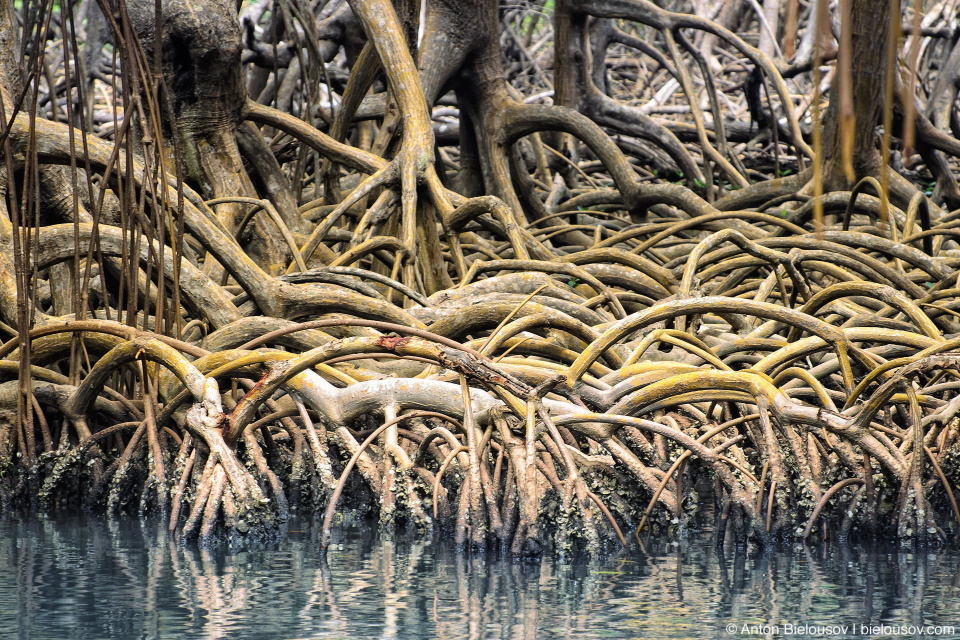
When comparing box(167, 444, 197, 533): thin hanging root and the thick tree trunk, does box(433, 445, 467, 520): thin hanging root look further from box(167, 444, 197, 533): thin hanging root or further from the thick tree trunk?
the thick tree trunk

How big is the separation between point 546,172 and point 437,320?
4974mm

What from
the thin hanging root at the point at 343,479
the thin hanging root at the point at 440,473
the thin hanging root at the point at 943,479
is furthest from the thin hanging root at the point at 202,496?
the thin hanging root at the point at 943,479

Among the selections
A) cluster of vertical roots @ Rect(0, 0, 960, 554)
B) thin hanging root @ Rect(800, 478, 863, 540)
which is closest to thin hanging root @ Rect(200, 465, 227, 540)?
cluster of vertical roots @ Rect(0, 0, 960, 554)

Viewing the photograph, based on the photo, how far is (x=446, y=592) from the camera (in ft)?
9.80

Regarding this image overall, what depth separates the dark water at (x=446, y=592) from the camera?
269 cm

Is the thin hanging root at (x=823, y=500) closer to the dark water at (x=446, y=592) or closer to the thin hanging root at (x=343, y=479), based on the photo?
the dark water at (x=446, y=592)

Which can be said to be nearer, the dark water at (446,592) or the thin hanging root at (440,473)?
the dark water at (446,592)

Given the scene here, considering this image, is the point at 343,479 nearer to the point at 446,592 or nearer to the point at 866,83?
the point at 446,592

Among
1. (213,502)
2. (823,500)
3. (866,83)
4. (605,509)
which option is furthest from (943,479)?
(866,83)

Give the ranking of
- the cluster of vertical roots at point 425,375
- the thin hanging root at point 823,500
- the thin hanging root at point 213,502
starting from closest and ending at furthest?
the thin hanging root at point 213,502 → the cluster of vertical roots at point 425,375 → the thin hanging root at point 823,500

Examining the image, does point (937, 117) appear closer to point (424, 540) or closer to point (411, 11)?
point (411, 11)

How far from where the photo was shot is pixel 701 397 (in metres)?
3.63

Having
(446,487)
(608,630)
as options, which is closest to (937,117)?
(446,487)

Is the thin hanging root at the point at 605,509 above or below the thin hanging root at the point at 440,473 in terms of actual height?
below
